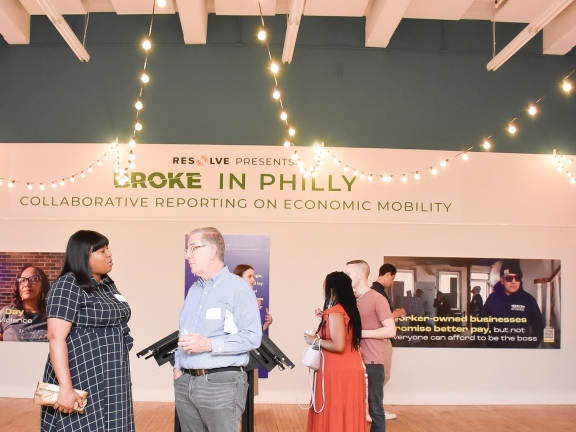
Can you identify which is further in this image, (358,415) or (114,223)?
(114,223)

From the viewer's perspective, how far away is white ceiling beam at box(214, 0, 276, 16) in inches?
302

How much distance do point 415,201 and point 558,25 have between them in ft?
9.39

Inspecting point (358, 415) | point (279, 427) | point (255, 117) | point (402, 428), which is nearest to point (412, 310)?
point (402, 428)

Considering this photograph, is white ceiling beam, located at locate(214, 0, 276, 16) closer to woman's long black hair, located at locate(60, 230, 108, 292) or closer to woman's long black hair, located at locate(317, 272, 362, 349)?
woman's long black hair, located at locate(317, 272, 362, 349)

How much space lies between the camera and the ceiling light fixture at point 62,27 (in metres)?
6.05

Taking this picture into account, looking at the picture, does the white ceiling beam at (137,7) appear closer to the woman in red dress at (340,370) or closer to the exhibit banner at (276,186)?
the exhibit banner at (276,186)

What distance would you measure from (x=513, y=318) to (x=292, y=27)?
4.41 metres

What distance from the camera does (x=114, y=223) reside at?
26.1 ft

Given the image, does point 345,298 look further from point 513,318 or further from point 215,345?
point 513,318

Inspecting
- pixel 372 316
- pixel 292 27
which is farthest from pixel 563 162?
pixel 372 316

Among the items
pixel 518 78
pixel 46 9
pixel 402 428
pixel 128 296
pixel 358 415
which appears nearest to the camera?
pixel 358 415

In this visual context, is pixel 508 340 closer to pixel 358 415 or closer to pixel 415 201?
pixel 415 201

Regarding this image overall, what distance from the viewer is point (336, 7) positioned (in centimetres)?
768

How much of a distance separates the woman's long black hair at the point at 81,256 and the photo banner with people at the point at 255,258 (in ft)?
15.3
